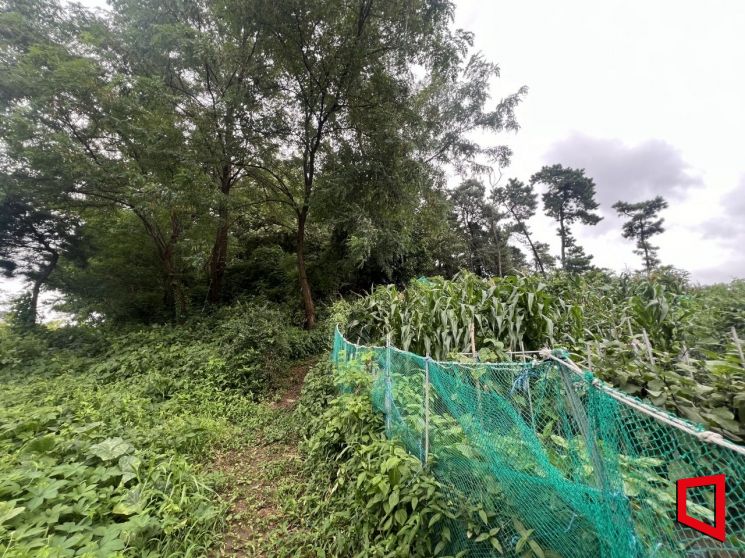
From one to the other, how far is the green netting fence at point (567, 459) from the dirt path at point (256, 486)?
134 cm

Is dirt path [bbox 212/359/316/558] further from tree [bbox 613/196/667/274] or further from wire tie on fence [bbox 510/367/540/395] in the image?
tree [bbox 613/196/667/274]

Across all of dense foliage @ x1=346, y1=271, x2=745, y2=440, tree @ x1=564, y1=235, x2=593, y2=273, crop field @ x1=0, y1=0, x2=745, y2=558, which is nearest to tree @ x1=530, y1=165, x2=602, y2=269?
tree @ x1=564, y1=235, x2=593, y2=273

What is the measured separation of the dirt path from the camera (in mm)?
2203

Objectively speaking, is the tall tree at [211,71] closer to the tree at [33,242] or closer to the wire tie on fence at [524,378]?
the tree at [33,242]

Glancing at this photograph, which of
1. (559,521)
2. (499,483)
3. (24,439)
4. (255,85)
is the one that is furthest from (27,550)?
(255,85)

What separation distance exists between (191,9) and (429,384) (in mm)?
9482

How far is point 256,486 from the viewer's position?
2.78 m

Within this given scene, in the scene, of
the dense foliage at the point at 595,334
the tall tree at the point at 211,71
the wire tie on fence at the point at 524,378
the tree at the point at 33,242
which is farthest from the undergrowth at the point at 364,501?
the tree at the point at 33,242

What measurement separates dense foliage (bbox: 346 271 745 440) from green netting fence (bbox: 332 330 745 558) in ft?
1.89

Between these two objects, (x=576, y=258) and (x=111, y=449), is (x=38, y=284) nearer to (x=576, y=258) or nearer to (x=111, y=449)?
(x=111, y=449)

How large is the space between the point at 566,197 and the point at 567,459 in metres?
27.0

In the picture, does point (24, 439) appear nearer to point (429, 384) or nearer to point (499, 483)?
point (429, 384)

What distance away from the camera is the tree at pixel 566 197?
2270 cm

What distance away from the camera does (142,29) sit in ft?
20.8
